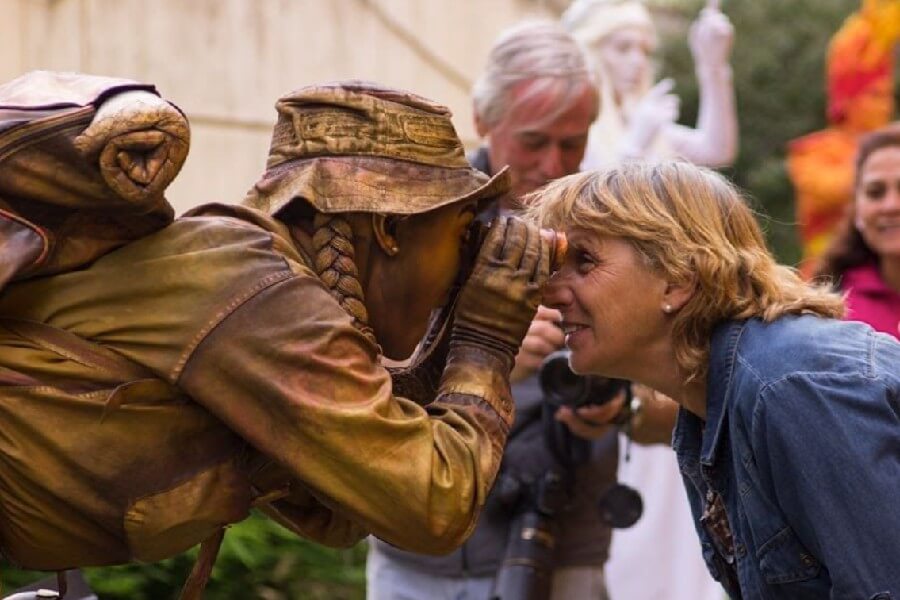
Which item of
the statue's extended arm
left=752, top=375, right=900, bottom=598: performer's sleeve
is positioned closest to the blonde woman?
left=752, top=375, right=900, bottom=598: performer's sleeve

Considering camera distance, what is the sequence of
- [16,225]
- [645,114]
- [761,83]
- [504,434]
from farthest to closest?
[761,83] < [645,114] < [504,434] < [16,225]

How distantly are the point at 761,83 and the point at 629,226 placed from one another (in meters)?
16.6

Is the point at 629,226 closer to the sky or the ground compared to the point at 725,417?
closer to the sky

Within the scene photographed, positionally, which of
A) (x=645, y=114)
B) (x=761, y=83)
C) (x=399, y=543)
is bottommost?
(x=761, y=83)

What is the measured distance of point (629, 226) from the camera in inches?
138

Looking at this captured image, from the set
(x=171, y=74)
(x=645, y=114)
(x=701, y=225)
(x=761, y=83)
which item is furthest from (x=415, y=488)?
(x=761, y=83)

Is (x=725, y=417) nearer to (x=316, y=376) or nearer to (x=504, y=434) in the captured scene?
(x=504, y=434)

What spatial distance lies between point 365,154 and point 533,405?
1.89m

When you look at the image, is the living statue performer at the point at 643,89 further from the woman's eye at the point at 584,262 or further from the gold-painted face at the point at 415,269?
the gold-painted face at the point at 415,269

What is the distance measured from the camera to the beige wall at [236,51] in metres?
7.66

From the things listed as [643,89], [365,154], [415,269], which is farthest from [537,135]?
[643,89]

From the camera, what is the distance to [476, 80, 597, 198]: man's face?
503 centimetres

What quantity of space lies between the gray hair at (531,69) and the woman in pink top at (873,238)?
3.27 ft

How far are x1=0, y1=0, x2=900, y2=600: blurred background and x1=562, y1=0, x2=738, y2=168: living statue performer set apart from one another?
0.51m
